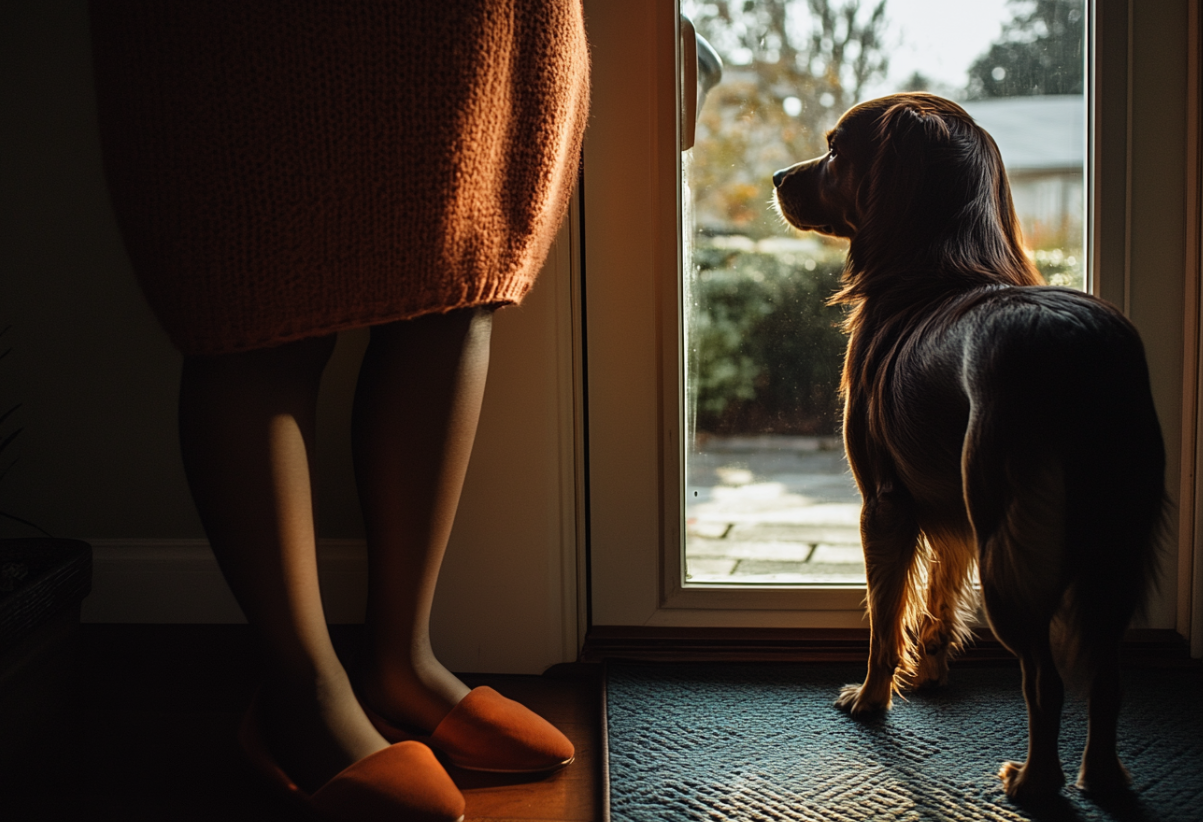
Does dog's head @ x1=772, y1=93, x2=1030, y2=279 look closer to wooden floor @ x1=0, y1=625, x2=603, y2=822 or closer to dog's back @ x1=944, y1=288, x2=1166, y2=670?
dog's back @ x1=944, y1=288, x2=1166, y2=670

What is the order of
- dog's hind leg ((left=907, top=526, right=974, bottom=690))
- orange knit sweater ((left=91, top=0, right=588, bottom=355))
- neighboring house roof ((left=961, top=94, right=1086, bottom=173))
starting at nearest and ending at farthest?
orange knit sweater ((left=91, top=0, right=588, bottom=355)), dog's hind leg ((left=907, top=526, right=974, bottom=690)), neighboring house roof ((left=961, top=94, right=1086, bottom=173))

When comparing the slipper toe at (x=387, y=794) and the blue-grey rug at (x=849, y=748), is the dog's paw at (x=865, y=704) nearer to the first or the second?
the blue-grey rug at (x=849, y=748)

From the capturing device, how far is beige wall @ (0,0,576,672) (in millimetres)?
1033

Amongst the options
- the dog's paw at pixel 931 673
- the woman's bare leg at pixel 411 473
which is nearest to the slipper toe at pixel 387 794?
the woman's bare leg at pixel 411 473

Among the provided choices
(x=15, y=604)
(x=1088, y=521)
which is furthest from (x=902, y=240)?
(x=15, y=604)

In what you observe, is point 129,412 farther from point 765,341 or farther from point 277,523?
point 765,341

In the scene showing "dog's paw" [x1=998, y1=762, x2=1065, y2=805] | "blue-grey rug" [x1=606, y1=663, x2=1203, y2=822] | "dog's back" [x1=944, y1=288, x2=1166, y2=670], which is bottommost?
"blue-grey rug" [x1=606, y1=663, x2=1203, y2=822]

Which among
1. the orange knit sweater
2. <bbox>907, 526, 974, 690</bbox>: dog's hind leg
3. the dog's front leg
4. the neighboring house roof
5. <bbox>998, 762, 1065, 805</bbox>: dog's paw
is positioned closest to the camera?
the orange knit sweater

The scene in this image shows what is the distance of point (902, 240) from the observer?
32.4 inches

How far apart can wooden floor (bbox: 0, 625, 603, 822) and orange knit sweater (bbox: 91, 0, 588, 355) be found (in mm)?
443

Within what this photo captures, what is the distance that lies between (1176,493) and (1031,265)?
46 cm

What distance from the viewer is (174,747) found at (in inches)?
33.8

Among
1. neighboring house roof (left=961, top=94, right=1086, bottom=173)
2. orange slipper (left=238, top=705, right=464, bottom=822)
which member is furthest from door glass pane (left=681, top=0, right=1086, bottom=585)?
orange slipper (left=238, top=705, right=464, bottom=822)

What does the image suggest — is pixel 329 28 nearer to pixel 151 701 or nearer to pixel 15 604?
pixel 15 604
